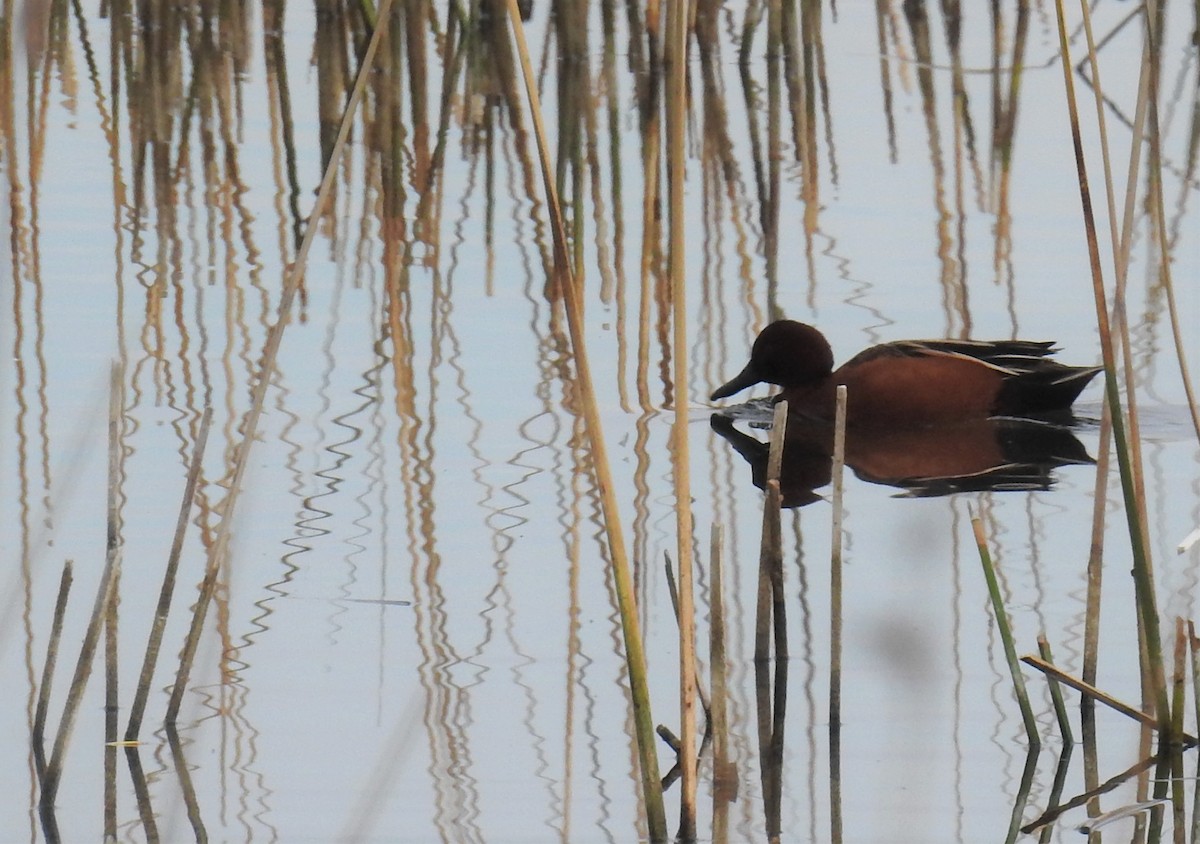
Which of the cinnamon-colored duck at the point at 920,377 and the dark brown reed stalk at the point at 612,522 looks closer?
the dark brown reed stalk at the point at 612,522

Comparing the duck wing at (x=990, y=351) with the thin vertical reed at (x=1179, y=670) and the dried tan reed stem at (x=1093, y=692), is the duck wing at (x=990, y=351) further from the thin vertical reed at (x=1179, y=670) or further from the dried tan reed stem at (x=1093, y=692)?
the thin vertical reed at (x=1179, y=670)

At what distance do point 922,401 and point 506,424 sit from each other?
1364 millimetres

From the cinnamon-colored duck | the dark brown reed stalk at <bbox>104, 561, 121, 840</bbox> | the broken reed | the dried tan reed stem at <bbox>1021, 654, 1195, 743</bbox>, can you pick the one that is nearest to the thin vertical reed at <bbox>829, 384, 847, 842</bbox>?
the dried tan reed stem at <bbox>1021, 654, 1195, 743</bbox>

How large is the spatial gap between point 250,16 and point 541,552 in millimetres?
7302

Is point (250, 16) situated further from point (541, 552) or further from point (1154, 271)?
point (541, 552)

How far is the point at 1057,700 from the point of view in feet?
12.2

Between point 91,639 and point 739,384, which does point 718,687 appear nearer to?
point 91,639

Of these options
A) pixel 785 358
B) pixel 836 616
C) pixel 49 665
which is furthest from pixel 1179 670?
pixel 785 358

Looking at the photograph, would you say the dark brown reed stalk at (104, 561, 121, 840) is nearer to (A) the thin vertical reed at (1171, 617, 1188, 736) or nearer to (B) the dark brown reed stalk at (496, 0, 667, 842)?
(B) the dark brown reed stalk at (496, 0, 667, 842)

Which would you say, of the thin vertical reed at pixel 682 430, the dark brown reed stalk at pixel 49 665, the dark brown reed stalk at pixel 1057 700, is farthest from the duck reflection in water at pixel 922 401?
the thin vertical reed at pixel 682 430

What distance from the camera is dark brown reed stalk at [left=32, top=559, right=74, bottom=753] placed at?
11.5 feet

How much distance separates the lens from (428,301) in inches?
277

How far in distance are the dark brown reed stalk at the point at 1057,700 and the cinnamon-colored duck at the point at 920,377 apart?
9.04ft

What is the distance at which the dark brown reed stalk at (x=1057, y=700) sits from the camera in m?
3.70
